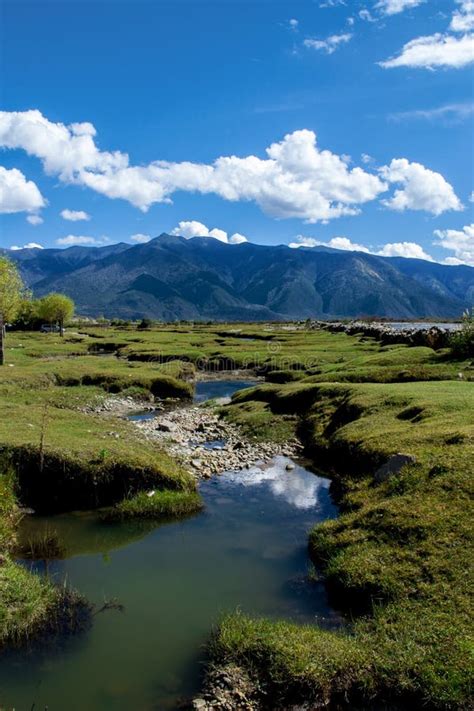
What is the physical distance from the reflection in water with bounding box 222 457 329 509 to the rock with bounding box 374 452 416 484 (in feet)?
10.9

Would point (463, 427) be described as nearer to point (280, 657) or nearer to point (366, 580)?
point (366, 580)

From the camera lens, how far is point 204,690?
1070 centimetres

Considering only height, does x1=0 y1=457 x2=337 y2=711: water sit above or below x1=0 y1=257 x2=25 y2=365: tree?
below

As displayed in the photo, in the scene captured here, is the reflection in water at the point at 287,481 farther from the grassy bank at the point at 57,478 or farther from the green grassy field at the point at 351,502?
the grassy bank at the point at 57,478

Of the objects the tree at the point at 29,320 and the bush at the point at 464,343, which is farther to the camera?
the tree at the point at 29,320

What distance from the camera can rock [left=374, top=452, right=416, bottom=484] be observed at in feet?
63.7

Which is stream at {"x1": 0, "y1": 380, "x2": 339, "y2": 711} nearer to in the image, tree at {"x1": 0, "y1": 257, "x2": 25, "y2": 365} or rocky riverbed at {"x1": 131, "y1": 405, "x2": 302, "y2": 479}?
rocky riverbed at {"x1": 131, "y1": 405, "x2": 302, "y2": 479}

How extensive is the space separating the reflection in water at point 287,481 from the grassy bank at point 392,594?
1.37 m

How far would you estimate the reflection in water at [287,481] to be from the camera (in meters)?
22.7

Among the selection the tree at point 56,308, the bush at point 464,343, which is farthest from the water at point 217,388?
the tree at point 56,308

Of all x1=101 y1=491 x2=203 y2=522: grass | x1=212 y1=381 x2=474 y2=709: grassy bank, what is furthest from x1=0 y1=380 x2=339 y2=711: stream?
x1=212 y1=381 x2=474 y2=709: grassy bank

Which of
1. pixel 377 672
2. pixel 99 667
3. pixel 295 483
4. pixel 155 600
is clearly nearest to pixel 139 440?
pixel 295 483

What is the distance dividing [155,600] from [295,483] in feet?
38.9

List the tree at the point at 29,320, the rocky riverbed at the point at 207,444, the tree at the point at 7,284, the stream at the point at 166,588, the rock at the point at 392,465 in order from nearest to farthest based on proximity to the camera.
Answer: the stream at the point at 166,588 → the rock at the point at 392,465 → the rocky riverbed at the point at 207,444 → the tree at the point at 7,284 → the tree at the point at 29,320
